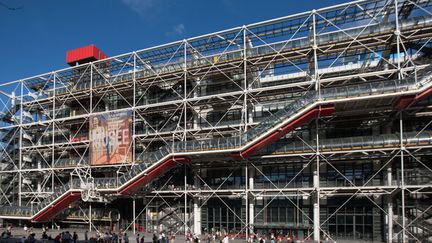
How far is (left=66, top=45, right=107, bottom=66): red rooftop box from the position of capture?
38.4 m

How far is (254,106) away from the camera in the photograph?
27.6m

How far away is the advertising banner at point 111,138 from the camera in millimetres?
29438

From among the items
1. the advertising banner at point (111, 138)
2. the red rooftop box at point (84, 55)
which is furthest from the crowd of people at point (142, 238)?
the red rooftop box at point (84, 55)

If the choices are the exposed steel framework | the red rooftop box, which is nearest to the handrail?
the exposed steel framework

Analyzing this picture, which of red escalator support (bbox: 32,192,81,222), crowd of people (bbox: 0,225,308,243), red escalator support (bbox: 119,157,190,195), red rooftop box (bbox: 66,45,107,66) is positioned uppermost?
red rooftop box (bbox: 66,45,107,66)

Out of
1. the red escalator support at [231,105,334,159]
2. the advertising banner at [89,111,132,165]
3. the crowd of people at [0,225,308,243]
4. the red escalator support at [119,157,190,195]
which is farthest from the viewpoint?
the advertising banner at [89,111,132,165]

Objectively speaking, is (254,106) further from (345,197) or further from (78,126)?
(78,126)

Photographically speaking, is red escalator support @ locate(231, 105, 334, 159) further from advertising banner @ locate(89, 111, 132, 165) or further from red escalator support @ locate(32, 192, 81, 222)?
red escalator support @ locate(32, 192, 81, 222)

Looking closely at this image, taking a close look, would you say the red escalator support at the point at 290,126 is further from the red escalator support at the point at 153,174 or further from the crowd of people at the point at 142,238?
the crowd of people at the point at 142,238

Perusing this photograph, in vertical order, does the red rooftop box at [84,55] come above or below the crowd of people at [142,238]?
above

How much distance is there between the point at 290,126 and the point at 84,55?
84.5 feet

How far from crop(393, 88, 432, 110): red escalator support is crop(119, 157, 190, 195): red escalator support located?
13991mm

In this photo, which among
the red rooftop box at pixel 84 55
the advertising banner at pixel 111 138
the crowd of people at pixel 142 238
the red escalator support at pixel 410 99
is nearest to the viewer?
the red escalator support at pixel 410 99

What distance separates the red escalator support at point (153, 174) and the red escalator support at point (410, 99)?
14.0 m
